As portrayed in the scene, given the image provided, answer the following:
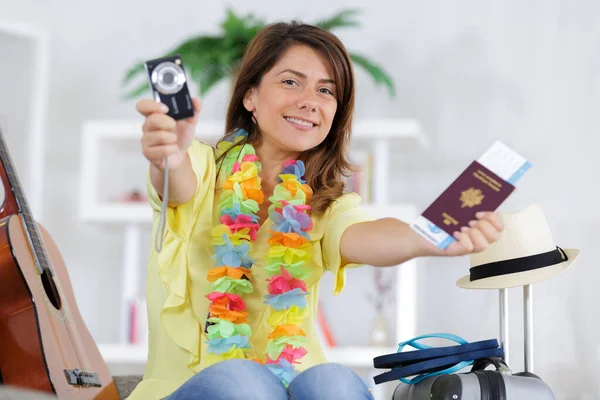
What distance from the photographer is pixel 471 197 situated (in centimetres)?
125

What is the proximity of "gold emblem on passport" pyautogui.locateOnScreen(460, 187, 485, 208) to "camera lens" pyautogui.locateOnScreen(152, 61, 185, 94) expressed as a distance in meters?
0.45

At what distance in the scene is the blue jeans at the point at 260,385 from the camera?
126cm

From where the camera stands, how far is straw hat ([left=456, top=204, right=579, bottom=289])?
1887mm

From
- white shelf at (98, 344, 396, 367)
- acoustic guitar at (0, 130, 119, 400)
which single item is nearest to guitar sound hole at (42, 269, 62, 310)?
acoustic guitar at (0, 130, 119, 400)

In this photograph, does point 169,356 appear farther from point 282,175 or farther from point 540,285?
point 540,285

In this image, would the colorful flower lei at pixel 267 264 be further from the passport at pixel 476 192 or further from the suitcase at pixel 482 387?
the passport at pixel 476 192

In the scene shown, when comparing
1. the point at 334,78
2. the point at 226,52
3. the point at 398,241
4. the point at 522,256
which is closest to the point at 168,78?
the point at 398,241

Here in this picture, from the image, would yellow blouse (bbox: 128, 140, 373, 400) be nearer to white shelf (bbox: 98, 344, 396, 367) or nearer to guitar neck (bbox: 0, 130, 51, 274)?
guitar neck (bbox: 0, 130, 51, 274)

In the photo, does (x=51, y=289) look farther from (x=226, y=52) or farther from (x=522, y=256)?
(x=226, y=52)

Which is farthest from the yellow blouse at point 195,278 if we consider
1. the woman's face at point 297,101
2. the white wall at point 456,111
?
the white wall at point 456,111

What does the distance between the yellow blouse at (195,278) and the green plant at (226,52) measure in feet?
5.37

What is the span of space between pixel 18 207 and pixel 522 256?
109 cm

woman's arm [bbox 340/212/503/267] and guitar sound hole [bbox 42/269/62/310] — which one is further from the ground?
woman's arm [bbox 340/212/503/267]

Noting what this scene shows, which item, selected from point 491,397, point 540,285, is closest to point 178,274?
point 491,397
